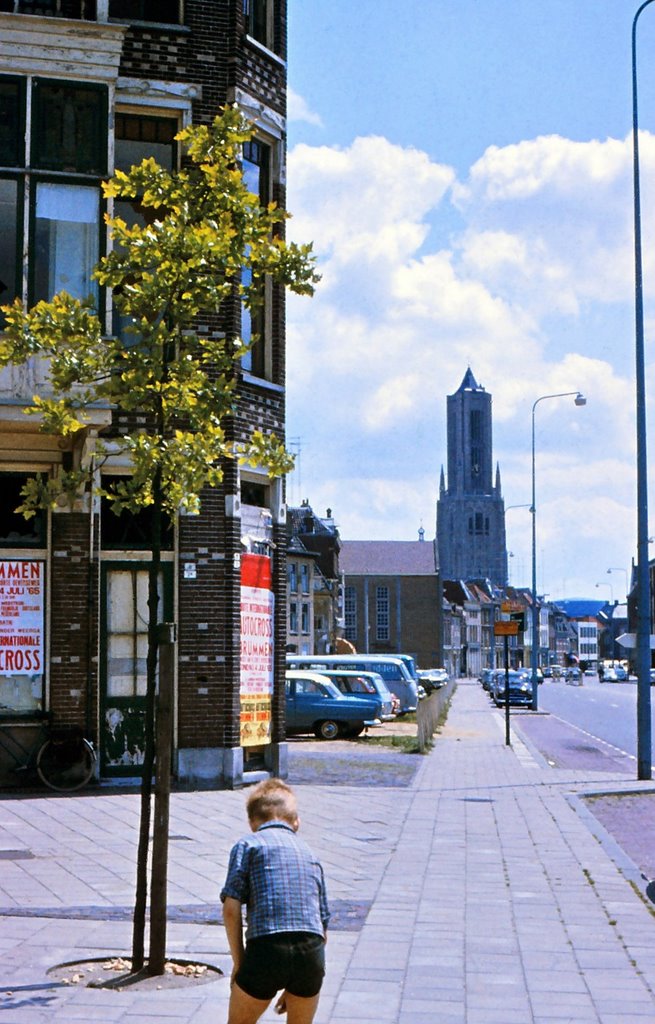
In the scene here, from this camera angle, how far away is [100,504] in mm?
18250

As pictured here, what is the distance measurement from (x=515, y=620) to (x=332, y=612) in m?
59.4

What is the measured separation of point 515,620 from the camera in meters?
33.2

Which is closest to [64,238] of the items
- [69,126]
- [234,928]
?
[69,126]

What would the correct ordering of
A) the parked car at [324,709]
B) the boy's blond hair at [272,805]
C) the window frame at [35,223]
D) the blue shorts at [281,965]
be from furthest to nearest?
the parked car at [324,709] → the window frame at [35,223] → the boy's blond hair at [272,805] → the blue shorts at [281,965]

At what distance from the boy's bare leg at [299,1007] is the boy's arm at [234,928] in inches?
9.0

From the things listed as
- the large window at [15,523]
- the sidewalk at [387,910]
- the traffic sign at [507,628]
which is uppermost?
the large window at [15,523]

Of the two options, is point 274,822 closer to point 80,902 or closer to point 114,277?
point 114,277

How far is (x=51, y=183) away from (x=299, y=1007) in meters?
13.9

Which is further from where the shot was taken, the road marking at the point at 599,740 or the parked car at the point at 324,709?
the parked car at the point at 324,709

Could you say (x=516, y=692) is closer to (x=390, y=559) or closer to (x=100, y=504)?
(x=100, y=504)

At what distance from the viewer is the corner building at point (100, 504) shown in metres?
17.5

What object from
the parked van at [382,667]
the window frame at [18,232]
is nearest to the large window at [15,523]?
the window frame at [18,232]

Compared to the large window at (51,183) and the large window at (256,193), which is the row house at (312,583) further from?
the large window at (51,183)

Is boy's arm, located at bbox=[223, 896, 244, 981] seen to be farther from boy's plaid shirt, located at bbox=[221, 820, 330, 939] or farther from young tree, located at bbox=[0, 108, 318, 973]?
young tree, located at bbox=[0, 108, 318, 973]
